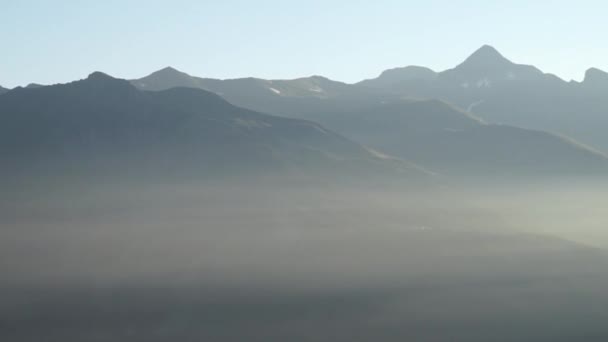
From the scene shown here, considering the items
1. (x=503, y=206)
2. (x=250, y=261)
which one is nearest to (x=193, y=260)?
(x=250, y=261)

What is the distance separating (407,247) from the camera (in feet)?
368

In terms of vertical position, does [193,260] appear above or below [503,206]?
below

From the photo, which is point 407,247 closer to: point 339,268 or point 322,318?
point 339,268

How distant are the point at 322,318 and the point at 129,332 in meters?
18.6

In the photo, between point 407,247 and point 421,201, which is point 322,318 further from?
point 421,201

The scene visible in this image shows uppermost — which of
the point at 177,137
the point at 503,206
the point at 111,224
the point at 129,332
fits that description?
the point at 177,137

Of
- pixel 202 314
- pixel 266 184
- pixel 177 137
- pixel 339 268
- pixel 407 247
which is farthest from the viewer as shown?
pixel 177 137

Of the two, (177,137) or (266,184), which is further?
(177,137)

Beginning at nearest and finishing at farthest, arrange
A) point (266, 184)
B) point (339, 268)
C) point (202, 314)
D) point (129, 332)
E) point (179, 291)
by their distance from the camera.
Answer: point (129, 332) → point (202, 314) → point (179, 291) → point (339, 268) → point (266, 184)

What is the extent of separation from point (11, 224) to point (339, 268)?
64.3 meters

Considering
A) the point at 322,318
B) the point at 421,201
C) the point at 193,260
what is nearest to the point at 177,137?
the point at 421,201

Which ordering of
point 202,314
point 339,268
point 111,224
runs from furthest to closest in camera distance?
point 111,224
point 339,268
point 202,314

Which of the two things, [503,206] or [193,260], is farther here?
[503,206]

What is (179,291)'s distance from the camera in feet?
282
